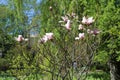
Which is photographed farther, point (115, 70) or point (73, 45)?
point (115, 70)

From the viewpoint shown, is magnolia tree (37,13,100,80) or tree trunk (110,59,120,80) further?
tree trunk (110,59,120,80)

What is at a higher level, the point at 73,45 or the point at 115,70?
the point at 73,45

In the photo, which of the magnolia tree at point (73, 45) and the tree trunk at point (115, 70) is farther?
the tree trunk at point (115, 70)

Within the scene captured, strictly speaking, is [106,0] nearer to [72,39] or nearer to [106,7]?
[106,7]

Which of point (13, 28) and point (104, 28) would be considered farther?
point (13, 28)

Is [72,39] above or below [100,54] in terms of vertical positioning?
above

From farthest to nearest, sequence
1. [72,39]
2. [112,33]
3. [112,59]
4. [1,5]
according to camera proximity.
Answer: [1,5]
[112,59]
[112,33]
[72,39]


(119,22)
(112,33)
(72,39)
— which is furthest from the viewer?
(119,22)

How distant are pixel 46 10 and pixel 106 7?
2583mm

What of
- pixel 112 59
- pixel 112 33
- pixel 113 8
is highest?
pixel 113 8

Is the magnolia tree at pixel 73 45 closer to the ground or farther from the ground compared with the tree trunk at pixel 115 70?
farther from the ground

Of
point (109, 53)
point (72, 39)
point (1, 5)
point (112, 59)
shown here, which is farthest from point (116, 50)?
point (1, 5)

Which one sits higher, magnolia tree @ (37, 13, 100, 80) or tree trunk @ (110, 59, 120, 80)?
magnolia tree @ (37, 13, 100, 80)

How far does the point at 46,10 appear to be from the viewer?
12641 mm
